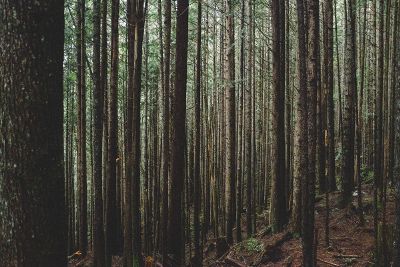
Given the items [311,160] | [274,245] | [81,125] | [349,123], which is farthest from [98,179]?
[349,123]

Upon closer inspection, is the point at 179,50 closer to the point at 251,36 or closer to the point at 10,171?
the point at 10,171

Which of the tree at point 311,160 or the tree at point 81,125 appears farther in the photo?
the tree at point 81,125

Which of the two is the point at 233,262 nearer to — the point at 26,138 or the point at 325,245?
the point at 325,245

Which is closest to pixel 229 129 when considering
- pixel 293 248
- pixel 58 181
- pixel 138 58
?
pixel 293 248

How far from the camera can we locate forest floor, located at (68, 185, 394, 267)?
7402 millimetres

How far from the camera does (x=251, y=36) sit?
12.1m

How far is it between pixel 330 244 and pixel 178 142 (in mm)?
3540

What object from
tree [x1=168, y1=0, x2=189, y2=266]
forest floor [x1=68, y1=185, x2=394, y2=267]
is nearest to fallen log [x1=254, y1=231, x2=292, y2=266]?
forest floor [x1=68, y1=185, x2=394, y2=267]

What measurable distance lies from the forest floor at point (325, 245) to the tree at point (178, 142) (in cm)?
229

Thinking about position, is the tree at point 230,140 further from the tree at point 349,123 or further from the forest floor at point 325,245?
the tree at point 349,123

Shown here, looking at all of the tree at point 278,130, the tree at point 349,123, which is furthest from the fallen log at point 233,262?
the tree at point 349,123

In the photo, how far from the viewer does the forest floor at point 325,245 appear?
291 inches

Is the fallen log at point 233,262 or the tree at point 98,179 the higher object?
the tree at point 98,179

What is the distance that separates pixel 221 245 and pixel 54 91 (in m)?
8.27
